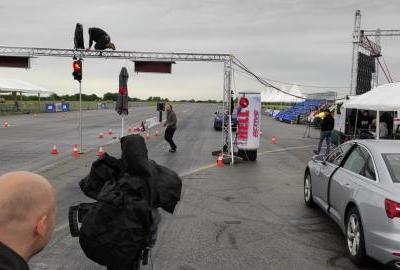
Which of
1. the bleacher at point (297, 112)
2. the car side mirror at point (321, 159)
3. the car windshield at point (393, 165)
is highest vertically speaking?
the car windshield at point (393, 165)

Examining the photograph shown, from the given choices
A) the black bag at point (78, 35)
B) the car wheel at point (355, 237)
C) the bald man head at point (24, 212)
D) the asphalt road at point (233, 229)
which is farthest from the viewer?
the black bag at point (78, 35)

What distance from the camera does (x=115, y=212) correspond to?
3.61 m

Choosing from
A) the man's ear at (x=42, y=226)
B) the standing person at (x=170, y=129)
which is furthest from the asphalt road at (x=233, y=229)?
the standing person at (x=170, y=129)

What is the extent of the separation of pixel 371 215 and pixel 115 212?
3188 millimetres

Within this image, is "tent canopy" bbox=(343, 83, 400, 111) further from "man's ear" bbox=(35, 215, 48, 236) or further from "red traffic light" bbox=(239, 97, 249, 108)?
"man's ear" bbox=(35, 215, 48, 236)

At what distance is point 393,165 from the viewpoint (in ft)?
20.2

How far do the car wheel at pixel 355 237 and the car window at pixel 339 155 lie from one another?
52.3 inches

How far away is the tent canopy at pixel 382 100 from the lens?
14281 millimetres

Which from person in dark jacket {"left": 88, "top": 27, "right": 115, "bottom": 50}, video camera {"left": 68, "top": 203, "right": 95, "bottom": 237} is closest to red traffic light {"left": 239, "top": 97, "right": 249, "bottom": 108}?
person in dark jacket {"left": 88, "top": 27, "right": 115, "bottom": 50}

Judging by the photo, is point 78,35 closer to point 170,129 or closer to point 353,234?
point 170,129

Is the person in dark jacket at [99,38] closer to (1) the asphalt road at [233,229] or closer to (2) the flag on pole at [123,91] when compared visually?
(2) the flag on pole at [123,91]

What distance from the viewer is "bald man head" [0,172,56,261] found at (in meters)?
1.73

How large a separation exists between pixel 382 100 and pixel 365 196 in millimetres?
10027

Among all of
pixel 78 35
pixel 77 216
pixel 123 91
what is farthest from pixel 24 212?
pixel 78 35
